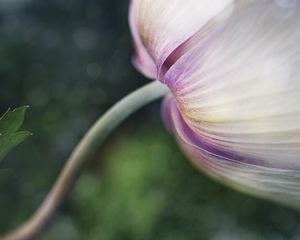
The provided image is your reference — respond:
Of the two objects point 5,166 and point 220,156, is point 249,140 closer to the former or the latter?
point 220,156

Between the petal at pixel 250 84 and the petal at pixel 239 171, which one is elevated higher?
the petal at pixel 250 84

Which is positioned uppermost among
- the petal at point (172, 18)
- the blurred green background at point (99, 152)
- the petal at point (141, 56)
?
the petal at point (172, 18)

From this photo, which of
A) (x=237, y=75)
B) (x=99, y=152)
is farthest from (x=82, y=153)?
(x=237, y=75)

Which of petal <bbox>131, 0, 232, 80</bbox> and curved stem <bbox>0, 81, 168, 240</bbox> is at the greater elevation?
petal <bbox>131, 0, 232, 80</bbox>

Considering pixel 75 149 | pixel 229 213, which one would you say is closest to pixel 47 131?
pixel 75 149
